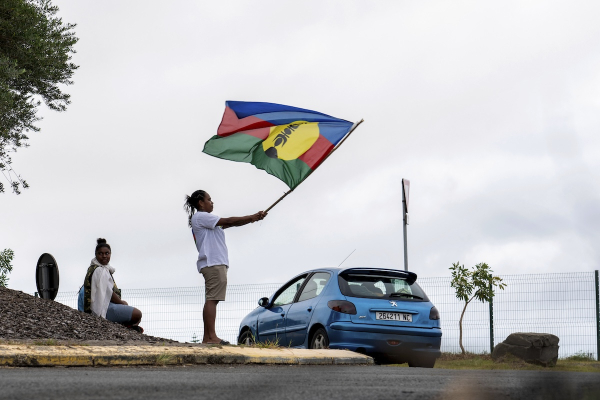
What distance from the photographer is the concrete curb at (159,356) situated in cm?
806

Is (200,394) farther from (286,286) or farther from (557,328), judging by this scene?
(557,328)

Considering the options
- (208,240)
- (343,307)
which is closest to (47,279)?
(208,240)

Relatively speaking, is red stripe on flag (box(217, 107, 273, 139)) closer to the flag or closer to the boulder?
the flag

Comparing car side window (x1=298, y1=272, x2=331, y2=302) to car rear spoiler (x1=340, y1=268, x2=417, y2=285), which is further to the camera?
car side window (x1=298, y1=272, x2=331, y2=302)

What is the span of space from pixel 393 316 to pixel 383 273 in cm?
74

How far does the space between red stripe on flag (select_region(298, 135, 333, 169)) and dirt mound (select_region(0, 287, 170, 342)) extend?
3474mm

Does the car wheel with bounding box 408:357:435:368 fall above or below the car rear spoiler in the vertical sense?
below

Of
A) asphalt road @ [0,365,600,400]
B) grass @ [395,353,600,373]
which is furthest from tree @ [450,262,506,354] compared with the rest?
asphalt road @ [0,365,600,400]

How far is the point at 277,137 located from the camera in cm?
1221

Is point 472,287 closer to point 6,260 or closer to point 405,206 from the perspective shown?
point 405,206

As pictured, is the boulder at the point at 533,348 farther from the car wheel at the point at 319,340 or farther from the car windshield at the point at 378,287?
the car wheel at the point at 319,340

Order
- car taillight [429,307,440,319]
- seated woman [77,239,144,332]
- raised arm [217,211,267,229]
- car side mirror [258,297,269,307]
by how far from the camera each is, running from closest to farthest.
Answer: raised arm [217,211,267,229]
car taillight [429,307,440,319]
seated woman [77,239,144,332]
car side mirror [258,297,269,307]

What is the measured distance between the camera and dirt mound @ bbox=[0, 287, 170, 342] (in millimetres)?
11273

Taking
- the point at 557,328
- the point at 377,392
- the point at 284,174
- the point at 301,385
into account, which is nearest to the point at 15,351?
the point at 301,385
